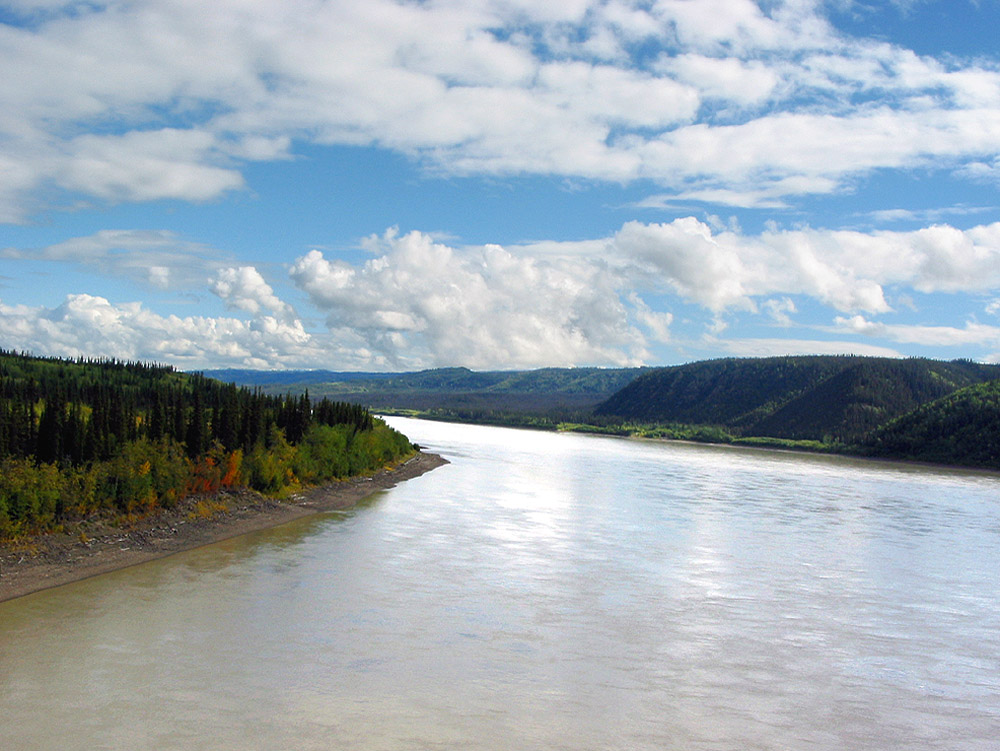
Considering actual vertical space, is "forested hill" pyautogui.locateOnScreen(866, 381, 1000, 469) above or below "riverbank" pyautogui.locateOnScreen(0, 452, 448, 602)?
above

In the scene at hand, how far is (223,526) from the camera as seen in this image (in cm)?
3475

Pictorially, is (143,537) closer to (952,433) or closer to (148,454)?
Answer: (148,454)

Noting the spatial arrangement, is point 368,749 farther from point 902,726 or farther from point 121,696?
point 902,726

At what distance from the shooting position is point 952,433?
4222 inches

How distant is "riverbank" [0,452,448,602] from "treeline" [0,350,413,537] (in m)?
0.78

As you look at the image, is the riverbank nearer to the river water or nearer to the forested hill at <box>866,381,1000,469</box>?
the river water

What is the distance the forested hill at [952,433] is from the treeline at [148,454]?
259 feet

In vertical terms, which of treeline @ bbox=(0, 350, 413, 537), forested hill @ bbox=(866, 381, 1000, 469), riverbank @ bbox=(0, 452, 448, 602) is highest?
forested hill @ bbox=(866, 381, 1000, 469)

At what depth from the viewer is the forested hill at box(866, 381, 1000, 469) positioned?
102 meters

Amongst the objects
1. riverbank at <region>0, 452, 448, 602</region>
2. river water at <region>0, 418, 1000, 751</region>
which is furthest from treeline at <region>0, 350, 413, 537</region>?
river water at <region>0, 418, 1000, 751</region>

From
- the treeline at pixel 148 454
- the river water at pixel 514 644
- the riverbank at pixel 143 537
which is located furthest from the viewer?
the treeline at pixel 148 454

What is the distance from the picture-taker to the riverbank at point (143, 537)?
79.6 ft

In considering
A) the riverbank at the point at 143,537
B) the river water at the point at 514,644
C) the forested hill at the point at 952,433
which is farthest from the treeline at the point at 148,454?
the forested hill at the point at 952,433

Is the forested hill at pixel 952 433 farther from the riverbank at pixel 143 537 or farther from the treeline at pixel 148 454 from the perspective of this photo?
the riverbank at pixel 143 537
